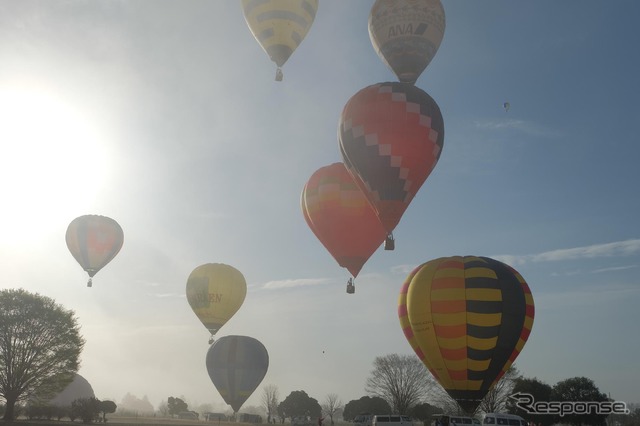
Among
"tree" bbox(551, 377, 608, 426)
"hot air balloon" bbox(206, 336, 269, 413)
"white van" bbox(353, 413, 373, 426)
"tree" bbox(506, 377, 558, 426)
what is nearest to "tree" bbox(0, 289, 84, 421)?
"hot air balloon" bbox(206, 336, 269, 413)

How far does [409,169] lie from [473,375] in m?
11.1

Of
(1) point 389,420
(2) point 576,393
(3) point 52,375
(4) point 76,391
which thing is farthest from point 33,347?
(4) point 76,391

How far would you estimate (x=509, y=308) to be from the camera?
95.1 ft

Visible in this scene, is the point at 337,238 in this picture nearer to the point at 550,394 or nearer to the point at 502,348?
the point at 502,348

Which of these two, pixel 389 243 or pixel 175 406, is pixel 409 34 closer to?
pixel 389 243

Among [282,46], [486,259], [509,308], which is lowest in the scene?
[509,308]

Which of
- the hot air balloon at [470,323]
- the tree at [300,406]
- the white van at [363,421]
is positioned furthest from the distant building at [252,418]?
the hot air balloon at [470,323]

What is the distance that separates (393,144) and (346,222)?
23.4 feet

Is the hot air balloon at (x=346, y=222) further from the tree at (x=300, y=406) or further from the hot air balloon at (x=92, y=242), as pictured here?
the tree at (x=300, y=406)

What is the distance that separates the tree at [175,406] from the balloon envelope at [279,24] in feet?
260

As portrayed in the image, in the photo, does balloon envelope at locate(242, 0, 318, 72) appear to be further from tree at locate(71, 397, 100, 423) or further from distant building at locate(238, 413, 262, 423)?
distant building at locate(238, 413, 262, 423)

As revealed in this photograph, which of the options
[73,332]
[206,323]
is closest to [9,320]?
[73,332]

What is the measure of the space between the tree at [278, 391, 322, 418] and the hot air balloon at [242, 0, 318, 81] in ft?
185

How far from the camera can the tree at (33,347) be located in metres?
45.4
